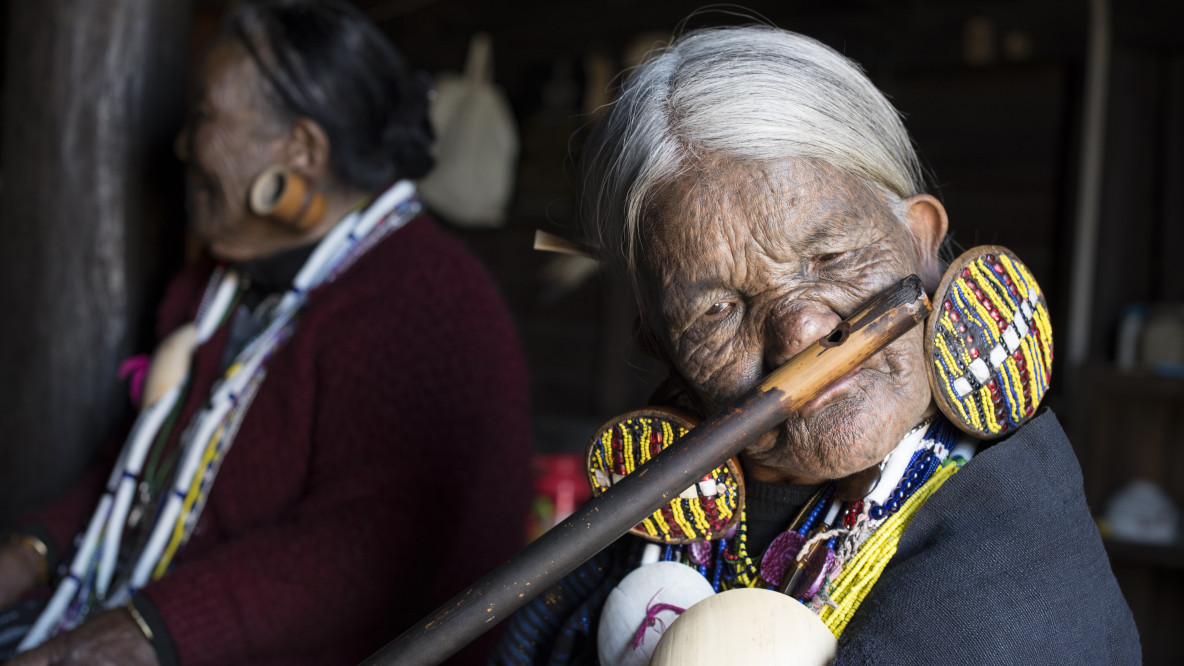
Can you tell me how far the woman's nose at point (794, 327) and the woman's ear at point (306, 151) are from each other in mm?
1293

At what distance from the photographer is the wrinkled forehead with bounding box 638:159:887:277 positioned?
3.27 feet

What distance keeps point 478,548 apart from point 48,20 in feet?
5.54

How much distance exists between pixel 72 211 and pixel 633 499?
6.68 feet

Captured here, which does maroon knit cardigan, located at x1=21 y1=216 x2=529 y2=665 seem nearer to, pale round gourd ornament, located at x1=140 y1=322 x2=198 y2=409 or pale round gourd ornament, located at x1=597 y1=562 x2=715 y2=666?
pale round gourd ornament, located at x1=140 y1=322 x2=198 y2=409

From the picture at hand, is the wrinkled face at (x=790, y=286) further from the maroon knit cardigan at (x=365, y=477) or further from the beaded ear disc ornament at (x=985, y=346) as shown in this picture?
the maroon knit cardigan at (x=365, y=477)

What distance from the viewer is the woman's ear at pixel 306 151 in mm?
1974

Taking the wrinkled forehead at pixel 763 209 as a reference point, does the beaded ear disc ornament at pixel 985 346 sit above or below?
below

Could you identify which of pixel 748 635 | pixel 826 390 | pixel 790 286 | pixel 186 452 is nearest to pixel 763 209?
pixel 790 286

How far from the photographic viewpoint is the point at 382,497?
1.69m

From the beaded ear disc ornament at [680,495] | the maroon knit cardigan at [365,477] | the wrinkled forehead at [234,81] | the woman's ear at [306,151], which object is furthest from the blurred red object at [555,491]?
the beaded ear disc ornament at [680,495]

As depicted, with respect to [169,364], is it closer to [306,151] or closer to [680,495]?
[306,151]

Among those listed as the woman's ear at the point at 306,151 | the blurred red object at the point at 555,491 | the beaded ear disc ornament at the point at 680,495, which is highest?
the woman's ear at the point at 306,151

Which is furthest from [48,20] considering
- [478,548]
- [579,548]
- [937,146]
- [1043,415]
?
[937,146]

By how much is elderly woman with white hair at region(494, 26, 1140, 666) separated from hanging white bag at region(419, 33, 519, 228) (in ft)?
12.6
